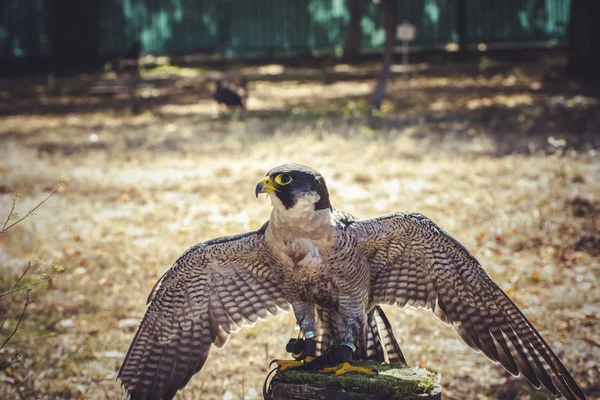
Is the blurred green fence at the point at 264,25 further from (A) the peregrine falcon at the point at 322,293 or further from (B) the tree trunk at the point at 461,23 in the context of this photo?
(A) the peregrine falcon at the point at 322,293

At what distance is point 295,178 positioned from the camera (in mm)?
2961

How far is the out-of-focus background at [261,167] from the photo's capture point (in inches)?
185

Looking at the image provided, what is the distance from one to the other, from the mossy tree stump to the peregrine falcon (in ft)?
0.33

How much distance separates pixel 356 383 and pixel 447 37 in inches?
838

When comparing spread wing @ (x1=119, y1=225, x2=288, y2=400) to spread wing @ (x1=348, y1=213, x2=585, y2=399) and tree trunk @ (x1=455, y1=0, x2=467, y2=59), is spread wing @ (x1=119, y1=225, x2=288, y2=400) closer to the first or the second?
spread wing @ (x1=348, y1=213, x2=585, y2=399)

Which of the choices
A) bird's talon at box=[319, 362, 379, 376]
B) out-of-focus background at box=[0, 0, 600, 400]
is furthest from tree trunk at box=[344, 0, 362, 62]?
bird's talon at box=[319, 362, 379, 376]

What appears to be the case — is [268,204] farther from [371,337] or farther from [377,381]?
[377,381]

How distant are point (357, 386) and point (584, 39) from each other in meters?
13.9

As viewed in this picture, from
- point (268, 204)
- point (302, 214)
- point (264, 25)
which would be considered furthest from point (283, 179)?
point (264, 25)

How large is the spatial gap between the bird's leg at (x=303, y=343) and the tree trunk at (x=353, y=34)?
1853cm

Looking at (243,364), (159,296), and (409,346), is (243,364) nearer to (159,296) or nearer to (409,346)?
(409,346)

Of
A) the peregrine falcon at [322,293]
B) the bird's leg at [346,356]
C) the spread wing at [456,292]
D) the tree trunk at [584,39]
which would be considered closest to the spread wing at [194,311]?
the peregrine falcon at [322,293]

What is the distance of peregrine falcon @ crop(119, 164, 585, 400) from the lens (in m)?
3.05

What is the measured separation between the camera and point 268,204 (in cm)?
752
